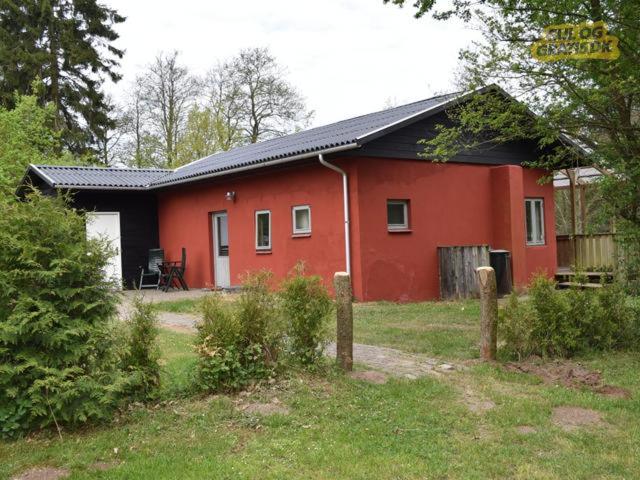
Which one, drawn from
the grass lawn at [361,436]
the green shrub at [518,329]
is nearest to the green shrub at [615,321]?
the green shrub at [518,329]

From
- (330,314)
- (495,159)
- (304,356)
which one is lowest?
(304,356)

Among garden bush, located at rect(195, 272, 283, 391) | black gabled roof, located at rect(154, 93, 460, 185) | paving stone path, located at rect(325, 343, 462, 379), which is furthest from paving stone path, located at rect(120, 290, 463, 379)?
black gabled roof, located at rect(154, 93, 460, 185)

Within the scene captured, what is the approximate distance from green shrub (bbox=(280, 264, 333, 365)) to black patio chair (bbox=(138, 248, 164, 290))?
12.4m

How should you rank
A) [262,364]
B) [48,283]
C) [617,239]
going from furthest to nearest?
[617,239] → [262,364] → [48,283]

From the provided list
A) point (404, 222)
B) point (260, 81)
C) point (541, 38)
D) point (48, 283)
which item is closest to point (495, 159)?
point (404, 222)

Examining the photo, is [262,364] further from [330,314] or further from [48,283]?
[48,283]

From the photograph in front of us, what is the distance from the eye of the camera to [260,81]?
32438mm

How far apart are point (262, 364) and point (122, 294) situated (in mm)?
1376

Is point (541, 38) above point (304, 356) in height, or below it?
above

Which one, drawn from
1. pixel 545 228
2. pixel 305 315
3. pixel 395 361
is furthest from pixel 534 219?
pixel 305 315

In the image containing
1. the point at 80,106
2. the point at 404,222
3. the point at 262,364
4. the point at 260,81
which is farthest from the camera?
the point at 260,81

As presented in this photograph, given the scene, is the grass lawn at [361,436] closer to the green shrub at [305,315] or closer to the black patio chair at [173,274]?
the green shrub at [305,315]

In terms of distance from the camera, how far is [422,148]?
43.8 feet

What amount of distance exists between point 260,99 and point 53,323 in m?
29.0
